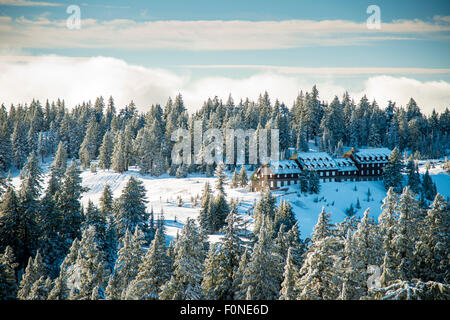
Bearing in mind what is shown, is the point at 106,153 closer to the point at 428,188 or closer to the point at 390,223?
the point at 428,188

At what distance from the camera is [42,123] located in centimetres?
11612

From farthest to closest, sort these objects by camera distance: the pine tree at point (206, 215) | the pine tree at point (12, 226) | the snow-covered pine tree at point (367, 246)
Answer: the pine tree at point (206, 215), the pine tree at point (12, 226), the snow-covered pine tree at point (367, 246)

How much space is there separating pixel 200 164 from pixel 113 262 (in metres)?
51.0

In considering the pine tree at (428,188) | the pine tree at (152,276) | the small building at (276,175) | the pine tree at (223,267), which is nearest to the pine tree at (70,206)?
A: the pine tree at (152,276)

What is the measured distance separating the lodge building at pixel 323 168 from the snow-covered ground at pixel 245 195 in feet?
9.78

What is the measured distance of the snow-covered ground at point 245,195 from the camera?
53438 mm

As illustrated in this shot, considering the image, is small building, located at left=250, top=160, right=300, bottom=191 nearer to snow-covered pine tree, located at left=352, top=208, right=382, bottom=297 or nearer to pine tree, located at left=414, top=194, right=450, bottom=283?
pine tree, located at left=414, top=194, right=450, bottom=283

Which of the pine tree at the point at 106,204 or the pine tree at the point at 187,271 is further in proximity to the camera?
the pine tree at the point at 106,204

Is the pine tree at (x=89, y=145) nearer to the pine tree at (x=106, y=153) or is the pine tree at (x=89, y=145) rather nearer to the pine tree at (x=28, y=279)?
the pine tree at (x=106, y=153)

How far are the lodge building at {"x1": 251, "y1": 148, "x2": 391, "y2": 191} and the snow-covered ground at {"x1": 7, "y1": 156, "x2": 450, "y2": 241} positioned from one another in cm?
298
